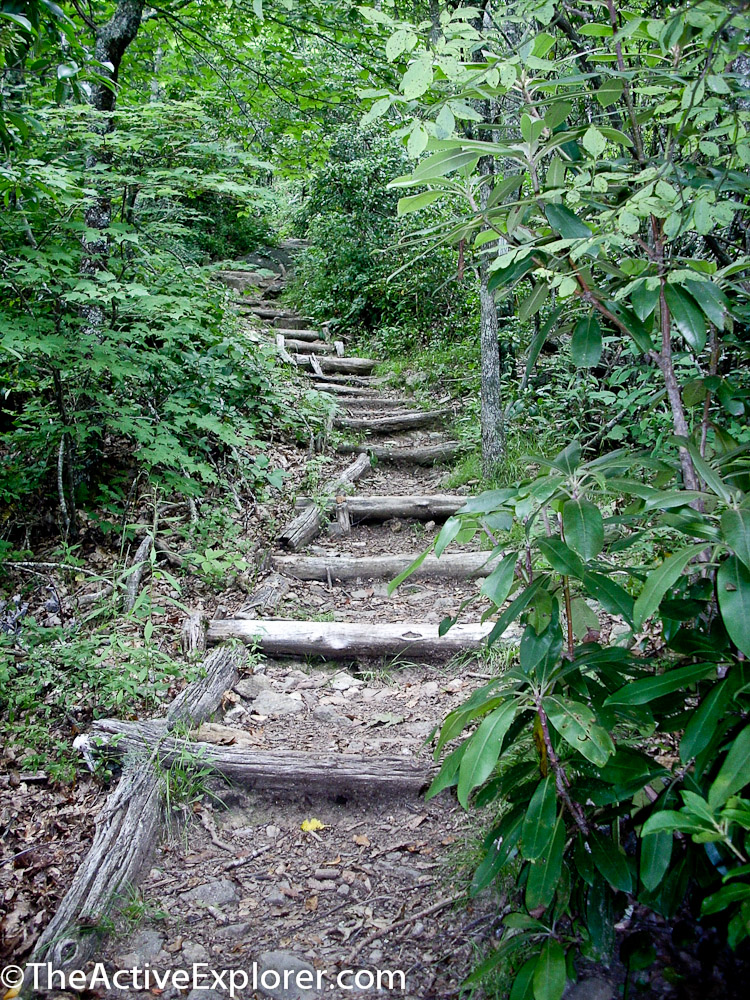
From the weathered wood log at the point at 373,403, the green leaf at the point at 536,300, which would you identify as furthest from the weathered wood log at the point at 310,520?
the green leaf at the point at 536,300

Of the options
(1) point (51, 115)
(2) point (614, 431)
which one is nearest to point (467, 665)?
(2) point (614, 431)

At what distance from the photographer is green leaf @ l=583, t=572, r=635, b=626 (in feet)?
4.58

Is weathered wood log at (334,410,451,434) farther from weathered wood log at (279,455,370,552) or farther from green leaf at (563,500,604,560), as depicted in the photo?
green leaf at (563,500,604,560)

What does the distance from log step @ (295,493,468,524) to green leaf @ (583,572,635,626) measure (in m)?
3.58

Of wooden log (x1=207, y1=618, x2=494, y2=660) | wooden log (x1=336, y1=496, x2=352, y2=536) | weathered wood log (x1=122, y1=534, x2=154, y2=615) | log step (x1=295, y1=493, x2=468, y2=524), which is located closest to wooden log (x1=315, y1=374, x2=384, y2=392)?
log step (x1=295, y1=493, x2=468, y2=524)

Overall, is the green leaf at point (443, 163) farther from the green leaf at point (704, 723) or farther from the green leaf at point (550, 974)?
the green leaf at point (550, 974)

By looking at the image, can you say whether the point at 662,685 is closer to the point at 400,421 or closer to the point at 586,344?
the point at 586,344

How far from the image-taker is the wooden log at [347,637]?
3.38 m

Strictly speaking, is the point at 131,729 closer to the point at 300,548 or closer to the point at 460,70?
the point at 300,548

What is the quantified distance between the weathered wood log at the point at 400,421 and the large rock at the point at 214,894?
4.68 meters

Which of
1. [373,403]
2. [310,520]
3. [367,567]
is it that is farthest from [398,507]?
[373,403]

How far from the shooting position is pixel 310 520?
4.78 metres

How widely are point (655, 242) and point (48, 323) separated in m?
3.03

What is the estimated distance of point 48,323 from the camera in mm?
3473
